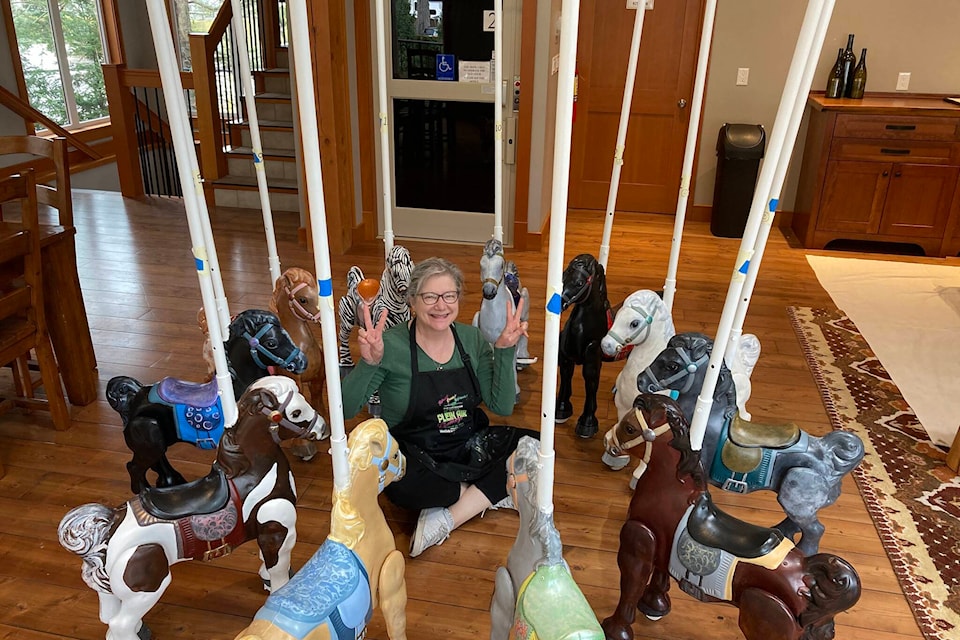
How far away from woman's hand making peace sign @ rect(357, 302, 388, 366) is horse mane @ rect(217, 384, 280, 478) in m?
0.26

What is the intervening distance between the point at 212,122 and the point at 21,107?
6.16 feet

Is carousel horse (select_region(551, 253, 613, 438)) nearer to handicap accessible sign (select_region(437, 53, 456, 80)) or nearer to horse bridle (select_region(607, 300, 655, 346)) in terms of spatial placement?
horse bridle (select_region(607, 300, 655, 346))

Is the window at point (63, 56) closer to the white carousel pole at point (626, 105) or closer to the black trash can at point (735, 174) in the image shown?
the black trash can at point (735, 174)

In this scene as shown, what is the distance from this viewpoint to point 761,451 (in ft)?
6.49

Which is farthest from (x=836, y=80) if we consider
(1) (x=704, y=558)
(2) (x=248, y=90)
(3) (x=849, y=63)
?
(1) (x=704, y=558)

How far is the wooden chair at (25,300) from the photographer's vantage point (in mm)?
2396

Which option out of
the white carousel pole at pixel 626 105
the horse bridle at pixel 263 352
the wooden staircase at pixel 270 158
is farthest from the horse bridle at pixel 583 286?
the wooden staircase at pixel 270 158

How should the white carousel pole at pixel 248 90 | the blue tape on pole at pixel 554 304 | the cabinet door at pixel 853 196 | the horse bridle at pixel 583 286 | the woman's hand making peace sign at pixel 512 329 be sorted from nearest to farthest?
the blue tape on pole at pixel 554 304
the woman's hand making peace sign at pixel 512 329
the white carousel pole at pixel 248 90
the horse bridle at pixel 583 286
the cabinet door at pixel 853 196

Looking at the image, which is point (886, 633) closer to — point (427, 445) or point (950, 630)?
point (950, 630)

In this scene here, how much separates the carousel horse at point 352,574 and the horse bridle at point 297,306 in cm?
84

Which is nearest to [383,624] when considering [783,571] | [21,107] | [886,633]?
[783,571]

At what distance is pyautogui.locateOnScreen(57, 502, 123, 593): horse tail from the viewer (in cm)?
155

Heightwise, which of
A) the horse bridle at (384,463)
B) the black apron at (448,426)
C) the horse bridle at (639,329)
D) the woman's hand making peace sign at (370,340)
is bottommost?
the black apron at (448,426)

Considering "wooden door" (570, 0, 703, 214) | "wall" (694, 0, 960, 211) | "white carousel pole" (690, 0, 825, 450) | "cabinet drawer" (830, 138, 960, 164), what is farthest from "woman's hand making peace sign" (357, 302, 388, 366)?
"wall" (694, 0, 960, 211)
